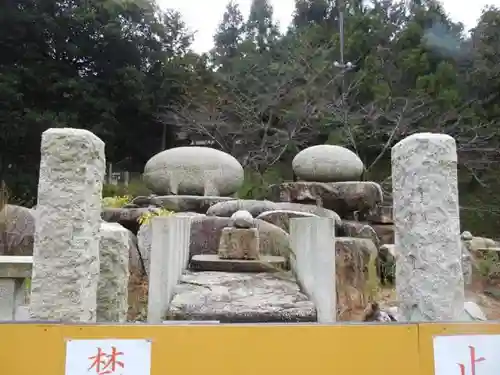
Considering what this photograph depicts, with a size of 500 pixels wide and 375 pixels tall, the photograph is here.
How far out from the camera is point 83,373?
1.39 meters

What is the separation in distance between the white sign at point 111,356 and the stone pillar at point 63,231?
84cm

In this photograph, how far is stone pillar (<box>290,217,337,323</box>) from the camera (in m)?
3.44

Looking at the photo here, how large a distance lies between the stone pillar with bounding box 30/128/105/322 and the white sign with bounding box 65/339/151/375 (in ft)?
2.74

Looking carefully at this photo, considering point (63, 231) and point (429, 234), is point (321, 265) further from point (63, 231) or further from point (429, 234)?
point (63, 231)

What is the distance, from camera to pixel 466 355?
4.69ft

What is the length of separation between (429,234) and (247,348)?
1410 millimetres

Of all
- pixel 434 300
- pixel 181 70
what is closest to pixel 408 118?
pixel 181 70

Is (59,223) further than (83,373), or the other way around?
(59,223)

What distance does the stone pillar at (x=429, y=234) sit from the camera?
236 centimetres

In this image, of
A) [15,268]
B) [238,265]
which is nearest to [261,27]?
[238,265]

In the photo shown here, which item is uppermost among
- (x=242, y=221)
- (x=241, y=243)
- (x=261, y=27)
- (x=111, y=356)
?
(x=261, y=27)

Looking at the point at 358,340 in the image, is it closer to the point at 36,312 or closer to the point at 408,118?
the point at 36,312

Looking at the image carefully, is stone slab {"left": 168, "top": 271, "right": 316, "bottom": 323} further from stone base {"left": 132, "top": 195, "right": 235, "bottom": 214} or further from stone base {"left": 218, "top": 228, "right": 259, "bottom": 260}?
stone base {"left": 132, "top": 195, "right": 235, "bottom": 214}

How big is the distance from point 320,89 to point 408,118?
8.60 feet
